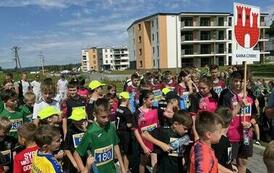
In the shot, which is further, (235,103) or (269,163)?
(235,103)

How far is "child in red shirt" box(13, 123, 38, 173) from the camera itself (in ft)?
15.7

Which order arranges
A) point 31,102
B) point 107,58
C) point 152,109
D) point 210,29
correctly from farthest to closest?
point 107,58
point 210,29
point 31,102
point 152,109

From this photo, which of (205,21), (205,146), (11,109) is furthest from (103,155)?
(205,21)

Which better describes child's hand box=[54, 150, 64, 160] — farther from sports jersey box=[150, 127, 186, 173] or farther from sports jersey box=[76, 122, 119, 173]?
sports jersey box=[150, 127, 186, 173]

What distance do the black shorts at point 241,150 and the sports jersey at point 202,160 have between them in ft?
10.0

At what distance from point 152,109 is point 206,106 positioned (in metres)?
1.03

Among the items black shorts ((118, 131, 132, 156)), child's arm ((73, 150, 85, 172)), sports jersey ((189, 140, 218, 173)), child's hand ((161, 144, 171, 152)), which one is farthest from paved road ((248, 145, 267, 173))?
sports jersey ((189, 140, 218, 173))

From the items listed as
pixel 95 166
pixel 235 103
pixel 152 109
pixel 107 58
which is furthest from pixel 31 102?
pixel 107 58

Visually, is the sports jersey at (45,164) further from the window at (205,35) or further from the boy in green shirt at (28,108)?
the window at (205,35)

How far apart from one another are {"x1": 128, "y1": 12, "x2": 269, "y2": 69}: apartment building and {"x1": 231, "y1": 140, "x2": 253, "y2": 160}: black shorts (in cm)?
6788

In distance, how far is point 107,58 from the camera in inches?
7111

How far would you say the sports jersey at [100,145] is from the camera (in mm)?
4844

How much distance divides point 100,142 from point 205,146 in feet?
5.60

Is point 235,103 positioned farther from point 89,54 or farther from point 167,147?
point 89,54
